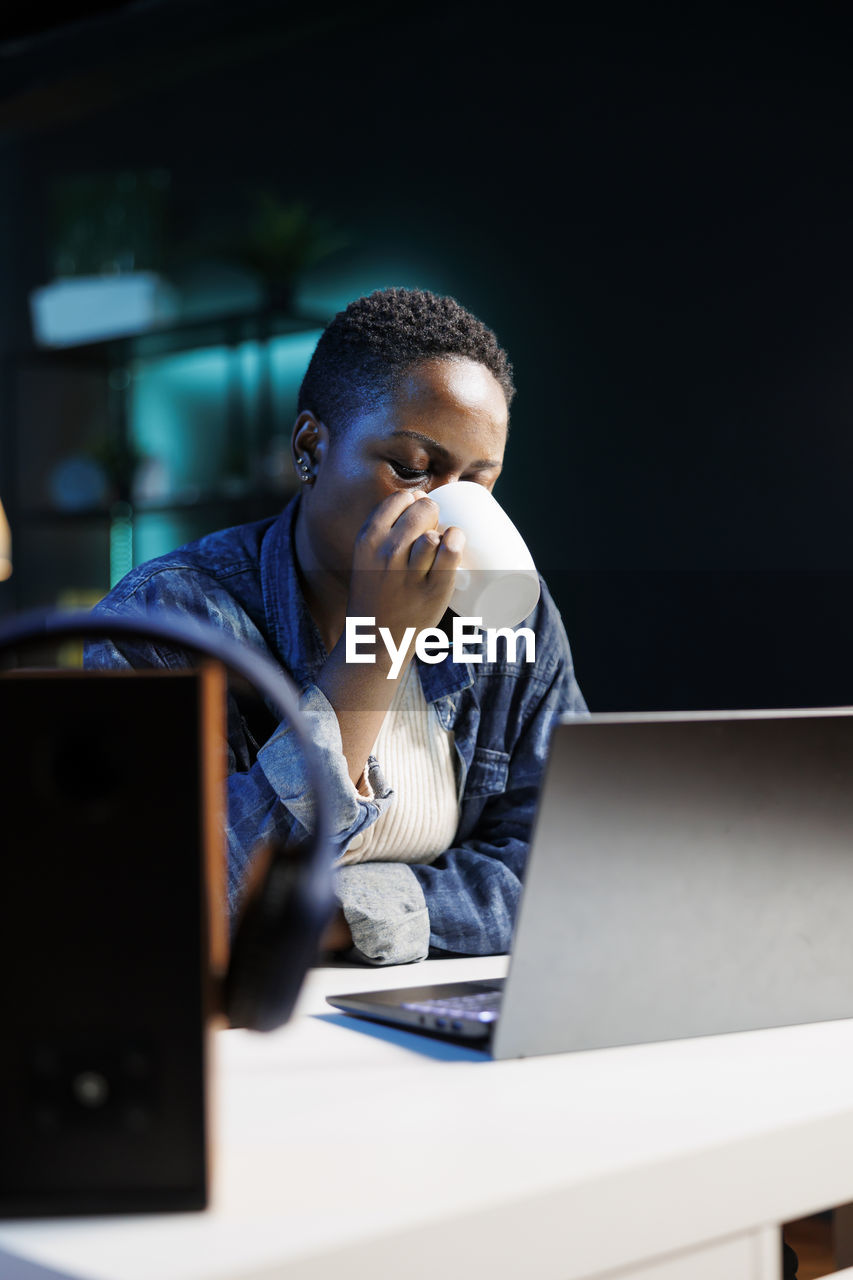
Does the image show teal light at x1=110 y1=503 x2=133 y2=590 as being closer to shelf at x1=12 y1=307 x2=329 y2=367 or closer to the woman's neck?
shelf at x1=12 y1=307 x2=329 y2=367

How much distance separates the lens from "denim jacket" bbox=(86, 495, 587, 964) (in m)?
0.98

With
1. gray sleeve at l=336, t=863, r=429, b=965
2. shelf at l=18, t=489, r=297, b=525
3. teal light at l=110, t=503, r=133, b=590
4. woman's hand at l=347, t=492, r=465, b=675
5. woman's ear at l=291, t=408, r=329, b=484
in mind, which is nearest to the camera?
gray sleeve at l=336, t=863, r=429, b=965

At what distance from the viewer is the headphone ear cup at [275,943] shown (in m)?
0.49

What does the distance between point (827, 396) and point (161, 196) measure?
7.23 feet

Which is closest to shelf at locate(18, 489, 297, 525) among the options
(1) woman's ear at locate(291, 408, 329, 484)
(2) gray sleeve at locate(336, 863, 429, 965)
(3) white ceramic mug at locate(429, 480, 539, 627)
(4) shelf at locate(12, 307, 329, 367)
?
(4) shelf at locate(12, 307, 329, 367)

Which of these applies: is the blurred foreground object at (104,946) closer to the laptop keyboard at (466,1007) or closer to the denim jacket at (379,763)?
the laptop keyboard at (466,1007)

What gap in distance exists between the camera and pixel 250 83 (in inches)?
129

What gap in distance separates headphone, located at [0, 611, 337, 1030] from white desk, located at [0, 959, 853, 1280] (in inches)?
1.8

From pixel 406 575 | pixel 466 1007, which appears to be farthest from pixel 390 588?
pixel 466 1007

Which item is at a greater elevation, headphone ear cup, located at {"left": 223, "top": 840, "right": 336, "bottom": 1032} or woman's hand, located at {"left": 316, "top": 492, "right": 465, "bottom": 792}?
woman's hand, located at {"left": 316, "top": 492, "right": 465, "bottom": 792}

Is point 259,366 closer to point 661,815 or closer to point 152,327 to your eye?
point 152,327

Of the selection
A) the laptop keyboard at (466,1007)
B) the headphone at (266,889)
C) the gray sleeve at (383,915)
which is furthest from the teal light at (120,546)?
the headphone at (266,889)

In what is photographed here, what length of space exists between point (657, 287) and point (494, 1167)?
192cm

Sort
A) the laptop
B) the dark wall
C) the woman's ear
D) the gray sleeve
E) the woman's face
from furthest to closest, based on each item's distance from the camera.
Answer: the dark wall
the woman's ear
the woman's face
the gray sleeve
the laptop
